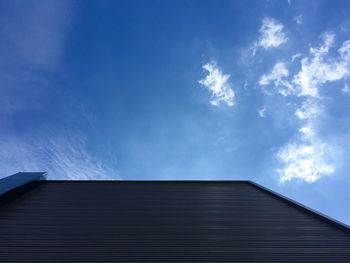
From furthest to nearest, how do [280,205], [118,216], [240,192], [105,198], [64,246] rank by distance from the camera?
[240,192] → [105,198] → [280,205] → [118,216] → [64,246]

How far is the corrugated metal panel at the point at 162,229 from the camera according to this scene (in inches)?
171

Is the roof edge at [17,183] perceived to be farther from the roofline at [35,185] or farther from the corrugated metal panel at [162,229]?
the corrugated metal panel at [162,229]

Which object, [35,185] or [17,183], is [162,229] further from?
[35,185]

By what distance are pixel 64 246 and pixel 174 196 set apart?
3.32 metres

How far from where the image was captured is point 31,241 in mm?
4727

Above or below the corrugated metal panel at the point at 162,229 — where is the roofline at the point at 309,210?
above

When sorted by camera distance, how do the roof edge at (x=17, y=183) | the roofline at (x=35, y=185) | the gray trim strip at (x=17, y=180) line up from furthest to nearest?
the gray trim strip at (x=17, y=180) → the roof edge at (x=17, y=183) → the roofline at (x=35, y=185)

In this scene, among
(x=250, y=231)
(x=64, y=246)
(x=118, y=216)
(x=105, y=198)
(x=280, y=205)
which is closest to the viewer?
(x=64, y=246)

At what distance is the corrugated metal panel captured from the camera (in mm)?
4336

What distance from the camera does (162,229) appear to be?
5.23 m

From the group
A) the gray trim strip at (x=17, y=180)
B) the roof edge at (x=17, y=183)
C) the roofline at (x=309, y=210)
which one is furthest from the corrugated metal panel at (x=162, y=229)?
the gray trim strip at (x=17, y=180)

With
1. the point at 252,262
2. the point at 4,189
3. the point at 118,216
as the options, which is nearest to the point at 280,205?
the point at 252,262

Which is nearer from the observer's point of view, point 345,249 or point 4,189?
point 345,249

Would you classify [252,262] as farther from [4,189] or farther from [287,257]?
[4,189]
